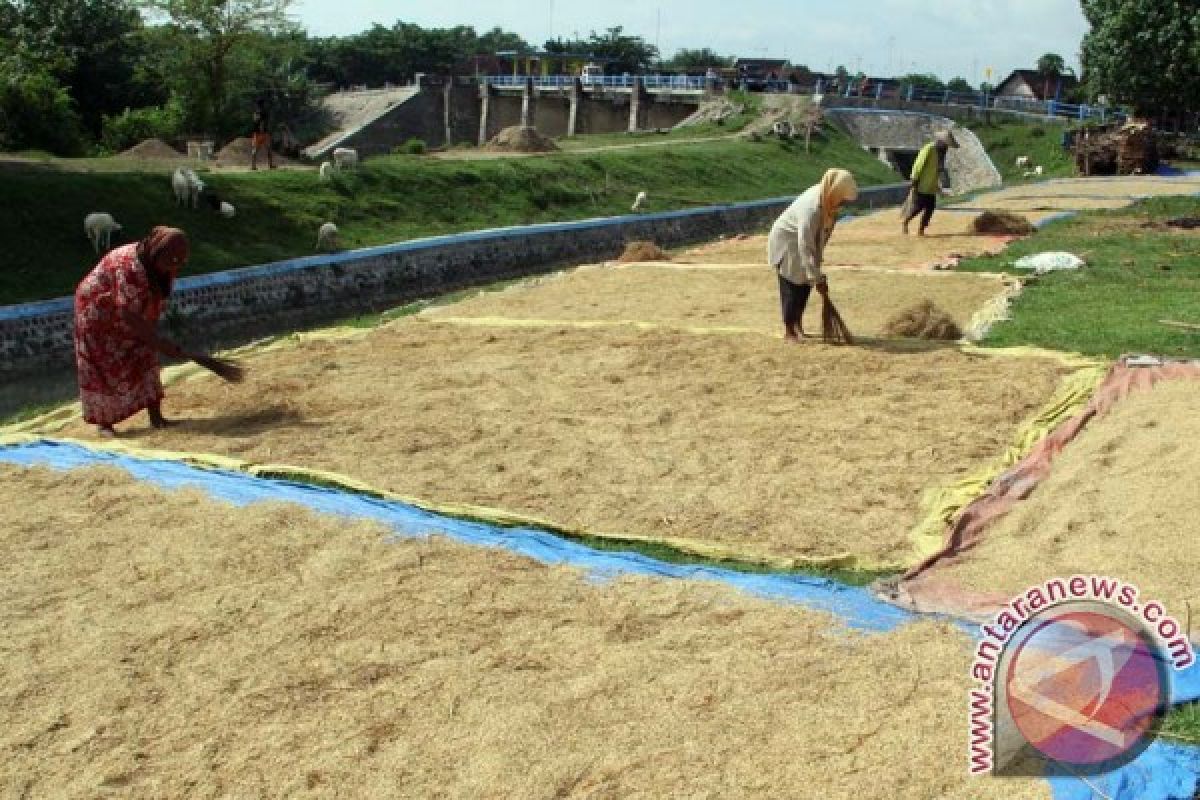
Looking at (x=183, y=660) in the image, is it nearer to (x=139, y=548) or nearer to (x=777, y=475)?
(x=139, y=548)

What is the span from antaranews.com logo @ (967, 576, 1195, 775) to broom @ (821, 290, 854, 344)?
3784mm

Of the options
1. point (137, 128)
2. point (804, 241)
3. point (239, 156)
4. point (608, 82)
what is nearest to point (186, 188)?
point (239, 156)

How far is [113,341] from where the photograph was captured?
6027mm

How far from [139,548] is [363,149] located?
34.3 metres

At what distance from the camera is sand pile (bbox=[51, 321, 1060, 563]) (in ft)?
15.1

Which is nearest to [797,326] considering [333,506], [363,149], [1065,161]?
[333,506]

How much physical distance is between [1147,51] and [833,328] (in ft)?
70.0

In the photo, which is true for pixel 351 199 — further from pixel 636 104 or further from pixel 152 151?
pixel 636 104

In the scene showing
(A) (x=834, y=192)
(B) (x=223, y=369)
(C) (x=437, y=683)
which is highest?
(A) (x=834, y=192)

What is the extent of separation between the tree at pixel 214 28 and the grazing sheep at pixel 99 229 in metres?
13.6

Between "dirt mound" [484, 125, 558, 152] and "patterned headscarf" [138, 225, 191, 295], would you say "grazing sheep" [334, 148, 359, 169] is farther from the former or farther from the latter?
"patterned headscarf" [138, 225, 191, 295]

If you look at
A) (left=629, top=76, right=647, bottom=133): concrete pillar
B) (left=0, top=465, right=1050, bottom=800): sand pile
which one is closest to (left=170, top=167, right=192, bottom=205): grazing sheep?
(left=0, top=465, right=1050, bottom=800): sand pile

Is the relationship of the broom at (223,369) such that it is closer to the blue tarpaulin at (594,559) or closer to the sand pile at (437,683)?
the blue tarpaulin at (594,559)

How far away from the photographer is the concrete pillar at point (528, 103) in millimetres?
38906
